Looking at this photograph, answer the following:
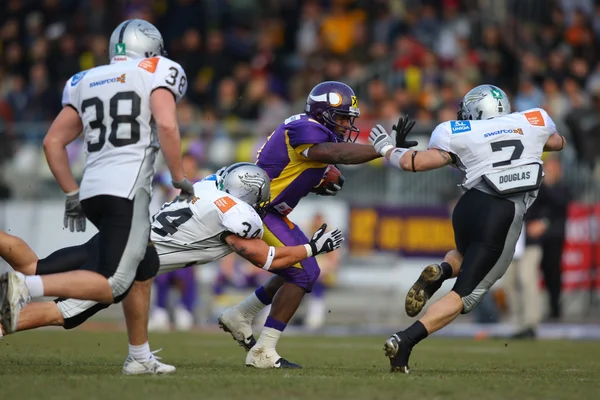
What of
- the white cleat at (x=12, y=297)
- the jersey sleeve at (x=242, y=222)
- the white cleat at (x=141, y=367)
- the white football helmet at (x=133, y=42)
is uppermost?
the white football helmet at (x=133, y=42)

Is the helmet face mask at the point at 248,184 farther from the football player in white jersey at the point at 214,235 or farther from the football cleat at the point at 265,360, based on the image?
the football cleat at the point at 265,360

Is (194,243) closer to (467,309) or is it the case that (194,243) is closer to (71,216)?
(71,216)

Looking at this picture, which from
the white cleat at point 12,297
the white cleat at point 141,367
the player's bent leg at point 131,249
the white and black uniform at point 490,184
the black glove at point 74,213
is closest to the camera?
the white cleat at point 12,297

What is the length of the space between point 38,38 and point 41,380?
13947 millimetres

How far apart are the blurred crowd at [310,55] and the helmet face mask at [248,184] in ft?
23.8

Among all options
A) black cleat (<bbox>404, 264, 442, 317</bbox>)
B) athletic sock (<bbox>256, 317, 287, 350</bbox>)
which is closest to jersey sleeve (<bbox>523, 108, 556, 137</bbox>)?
black cleat (<bbox>404, 264, 442, 317</bbox>)

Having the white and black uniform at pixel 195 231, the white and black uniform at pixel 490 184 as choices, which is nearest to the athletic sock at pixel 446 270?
the white and black uniform at pixel 490 184

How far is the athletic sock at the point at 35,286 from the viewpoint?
5836 millimetres

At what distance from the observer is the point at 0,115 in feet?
58.0

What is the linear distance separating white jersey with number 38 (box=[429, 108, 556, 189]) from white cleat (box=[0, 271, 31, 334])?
2.82 metres

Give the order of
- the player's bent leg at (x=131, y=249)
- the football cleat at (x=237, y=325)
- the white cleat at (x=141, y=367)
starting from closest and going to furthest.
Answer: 1. the player's bent leg at (x=131, y=249)
2. the white cleat at (x=141, y=367)
3. the football cleat at (x=237, y=325)

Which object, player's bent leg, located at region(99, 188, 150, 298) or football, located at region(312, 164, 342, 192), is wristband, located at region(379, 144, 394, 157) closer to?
football, located at region(312, 164, 342, 192)

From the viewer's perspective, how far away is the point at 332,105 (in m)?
7.42

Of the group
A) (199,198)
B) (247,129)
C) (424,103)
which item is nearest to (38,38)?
(247,129)
